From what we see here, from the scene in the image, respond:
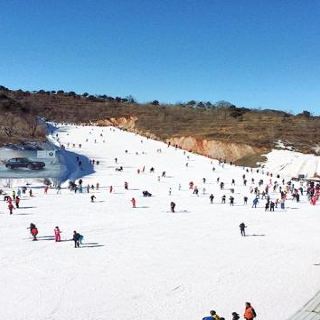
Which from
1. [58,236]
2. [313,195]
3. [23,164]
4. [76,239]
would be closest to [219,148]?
[313,195]

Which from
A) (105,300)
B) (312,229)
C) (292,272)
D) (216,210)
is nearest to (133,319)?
(105,300)

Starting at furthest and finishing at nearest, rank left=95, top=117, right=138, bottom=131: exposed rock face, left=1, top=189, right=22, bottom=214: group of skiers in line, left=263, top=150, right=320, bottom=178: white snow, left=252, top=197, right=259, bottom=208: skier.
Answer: left=95, top=117, right=138, bottom=131: exposed rock face
left=263, top=150, right=320, bottom=178: white snow
left=252, top=197, right=259, bottom=208: skier
left=1, top=189, right=22, bottom=214: group of skiers in line

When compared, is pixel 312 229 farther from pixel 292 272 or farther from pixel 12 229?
pixel 12 229

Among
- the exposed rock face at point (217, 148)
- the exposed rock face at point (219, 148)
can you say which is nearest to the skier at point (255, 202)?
the exposed rock face at point (217, 148)

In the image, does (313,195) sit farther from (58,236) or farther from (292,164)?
(292,164)

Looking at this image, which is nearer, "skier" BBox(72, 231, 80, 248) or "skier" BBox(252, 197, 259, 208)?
"skier" BBox(72, 231, 80, 248)

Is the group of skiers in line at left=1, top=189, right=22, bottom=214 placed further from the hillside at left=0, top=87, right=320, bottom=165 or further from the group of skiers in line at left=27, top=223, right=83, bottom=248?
the hillside at left=0, top=87, right=320, bottom=165

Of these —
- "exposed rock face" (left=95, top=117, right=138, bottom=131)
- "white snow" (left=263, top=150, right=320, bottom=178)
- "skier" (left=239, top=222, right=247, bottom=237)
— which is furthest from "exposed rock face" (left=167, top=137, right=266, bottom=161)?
"skier" (left=239, top=222, right=247, bottom=237)
